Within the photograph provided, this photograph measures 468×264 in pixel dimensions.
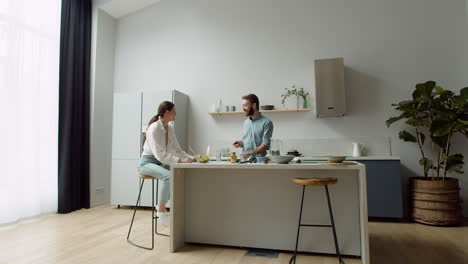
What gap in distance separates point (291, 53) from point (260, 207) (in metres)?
2.84

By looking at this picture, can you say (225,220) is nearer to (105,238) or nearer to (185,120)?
(105,238)

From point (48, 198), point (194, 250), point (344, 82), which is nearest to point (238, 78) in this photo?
point (344, 82)

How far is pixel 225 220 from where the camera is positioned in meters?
2.75

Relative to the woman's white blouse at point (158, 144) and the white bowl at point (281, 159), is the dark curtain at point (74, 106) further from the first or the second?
the white bowl at point (281, 159)

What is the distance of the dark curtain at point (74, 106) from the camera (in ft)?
14.1

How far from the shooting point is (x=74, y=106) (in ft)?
14.8

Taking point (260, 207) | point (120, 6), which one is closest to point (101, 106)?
point (120, 6)

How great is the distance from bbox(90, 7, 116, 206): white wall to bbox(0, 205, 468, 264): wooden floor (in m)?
1.17

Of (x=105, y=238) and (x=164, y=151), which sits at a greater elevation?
(x=164, y=151)

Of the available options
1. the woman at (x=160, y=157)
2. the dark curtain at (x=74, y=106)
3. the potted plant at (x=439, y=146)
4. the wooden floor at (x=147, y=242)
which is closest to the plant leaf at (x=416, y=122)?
the potted plant at (x=439, y=146)

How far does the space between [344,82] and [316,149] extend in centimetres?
106

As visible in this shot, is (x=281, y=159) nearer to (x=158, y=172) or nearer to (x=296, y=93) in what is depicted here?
(x=158, y=172)

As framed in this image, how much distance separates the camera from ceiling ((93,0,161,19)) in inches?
196

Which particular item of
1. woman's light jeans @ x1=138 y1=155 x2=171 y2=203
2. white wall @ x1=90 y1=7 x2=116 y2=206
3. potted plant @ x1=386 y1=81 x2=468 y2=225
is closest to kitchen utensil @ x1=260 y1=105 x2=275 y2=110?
potted plant @ x1=386 y1=81 x2=468 y2=225
